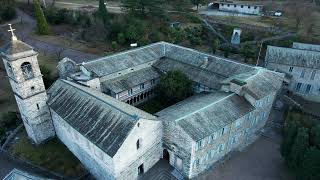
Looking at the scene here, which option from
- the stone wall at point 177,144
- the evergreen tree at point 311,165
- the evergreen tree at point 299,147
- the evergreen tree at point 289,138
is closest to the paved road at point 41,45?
the stone wall at point 177,144

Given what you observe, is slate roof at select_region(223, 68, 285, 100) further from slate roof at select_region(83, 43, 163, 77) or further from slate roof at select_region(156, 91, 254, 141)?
slate roof at select_region(83, 43, 163, 77)

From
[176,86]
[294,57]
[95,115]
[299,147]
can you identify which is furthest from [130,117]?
[294,57]

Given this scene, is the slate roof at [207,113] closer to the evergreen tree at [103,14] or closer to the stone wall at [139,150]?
the stone wall at [139,150]

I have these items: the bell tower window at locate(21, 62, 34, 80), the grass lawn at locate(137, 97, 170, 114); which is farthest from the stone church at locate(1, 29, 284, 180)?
the grass lawn at locate(137, 97, 170, 114)

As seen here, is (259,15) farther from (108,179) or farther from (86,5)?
(108,179)

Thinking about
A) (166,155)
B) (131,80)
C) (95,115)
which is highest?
(95,115)

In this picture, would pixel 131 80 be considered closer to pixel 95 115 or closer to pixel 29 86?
pixel 95 115
